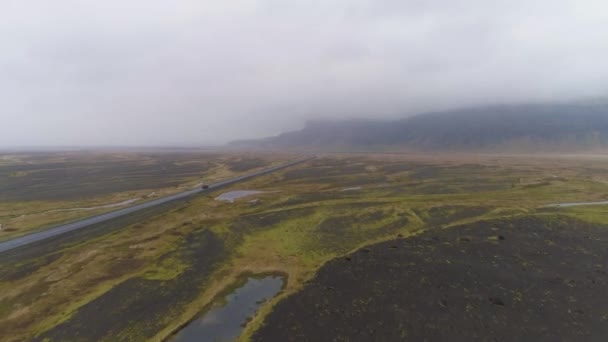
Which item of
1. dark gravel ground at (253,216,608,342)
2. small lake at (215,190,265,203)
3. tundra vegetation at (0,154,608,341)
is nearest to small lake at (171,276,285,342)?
tundra vegetation at (0,154,608,341)

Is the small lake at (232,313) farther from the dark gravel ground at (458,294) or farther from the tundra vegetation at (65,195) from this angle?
the tundra vegetation at (65,195)

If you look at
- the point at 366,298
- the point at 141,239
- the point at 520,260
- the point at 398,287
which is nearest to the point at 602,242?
the point at 520,260

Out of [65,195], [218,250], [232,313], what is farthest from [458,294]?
[65,195]

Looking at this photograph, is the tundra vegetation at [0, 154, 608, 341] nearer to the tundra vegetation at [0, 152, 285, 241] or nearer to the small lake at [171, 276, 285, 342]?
the small lake at [171, 276, 285, 342]

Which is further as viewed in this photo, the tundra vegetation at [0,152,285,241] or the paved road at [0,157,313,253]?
the tundra vegetation at [0,152,285,241]

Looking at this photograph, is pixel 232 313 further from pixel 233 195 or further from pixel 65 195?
pixel 65 195
